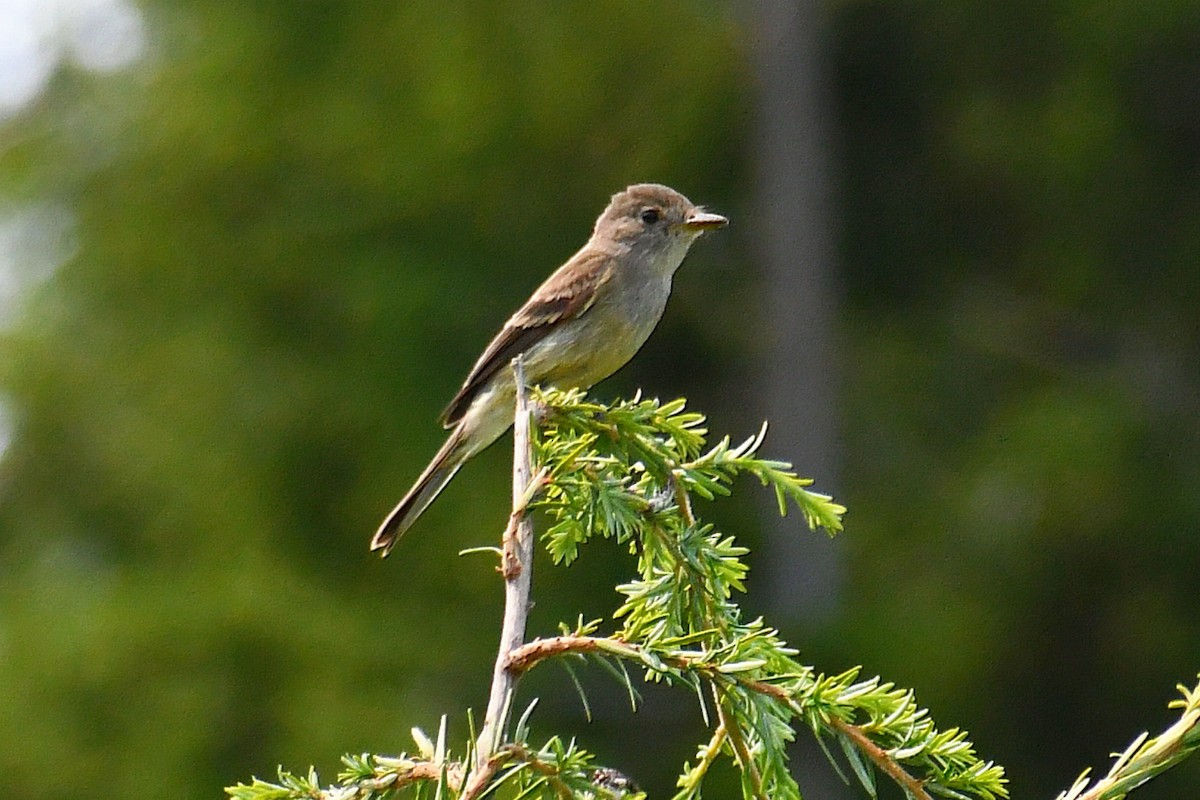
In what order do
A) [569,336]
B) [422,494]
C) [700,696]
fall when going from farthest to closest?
[569,336] → [422,494] → [700,696]

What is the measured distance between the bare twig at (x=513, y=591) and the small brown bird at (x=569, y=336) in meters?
2.17

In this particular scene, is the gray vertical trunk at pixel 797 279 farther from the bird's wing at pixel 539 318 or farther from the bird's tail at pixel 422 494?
the bird's tail at pixel 422 494

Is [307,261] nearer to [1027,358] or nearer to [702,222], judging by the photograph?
[1027,358]

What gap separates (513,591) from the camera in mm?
2518

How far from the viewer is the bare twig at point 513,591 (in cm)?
220

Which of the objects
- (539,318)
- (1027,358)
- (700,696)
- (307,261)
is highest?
(307,261)

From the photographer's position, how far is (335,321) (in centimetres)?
1372

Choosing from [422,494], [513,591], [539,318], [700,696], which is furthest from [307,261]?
[700,696]

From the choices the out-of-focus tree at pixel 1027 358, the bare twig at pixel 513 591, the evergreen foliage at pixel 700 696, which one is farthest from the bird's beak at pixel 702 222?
the out-of-focus tree at pixel 1027 358

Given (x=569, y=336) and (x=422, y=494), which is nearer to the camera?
(x=422, y=494)

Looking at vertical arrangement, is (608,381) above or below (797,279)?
below

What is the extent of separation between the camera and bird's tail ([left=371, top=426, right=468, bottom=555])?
492 cm

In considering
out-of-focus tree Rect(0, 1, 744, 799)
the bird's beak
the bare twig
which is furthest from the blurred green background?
the bare twig

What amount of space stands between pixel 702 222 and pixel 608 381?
694 centimetres
